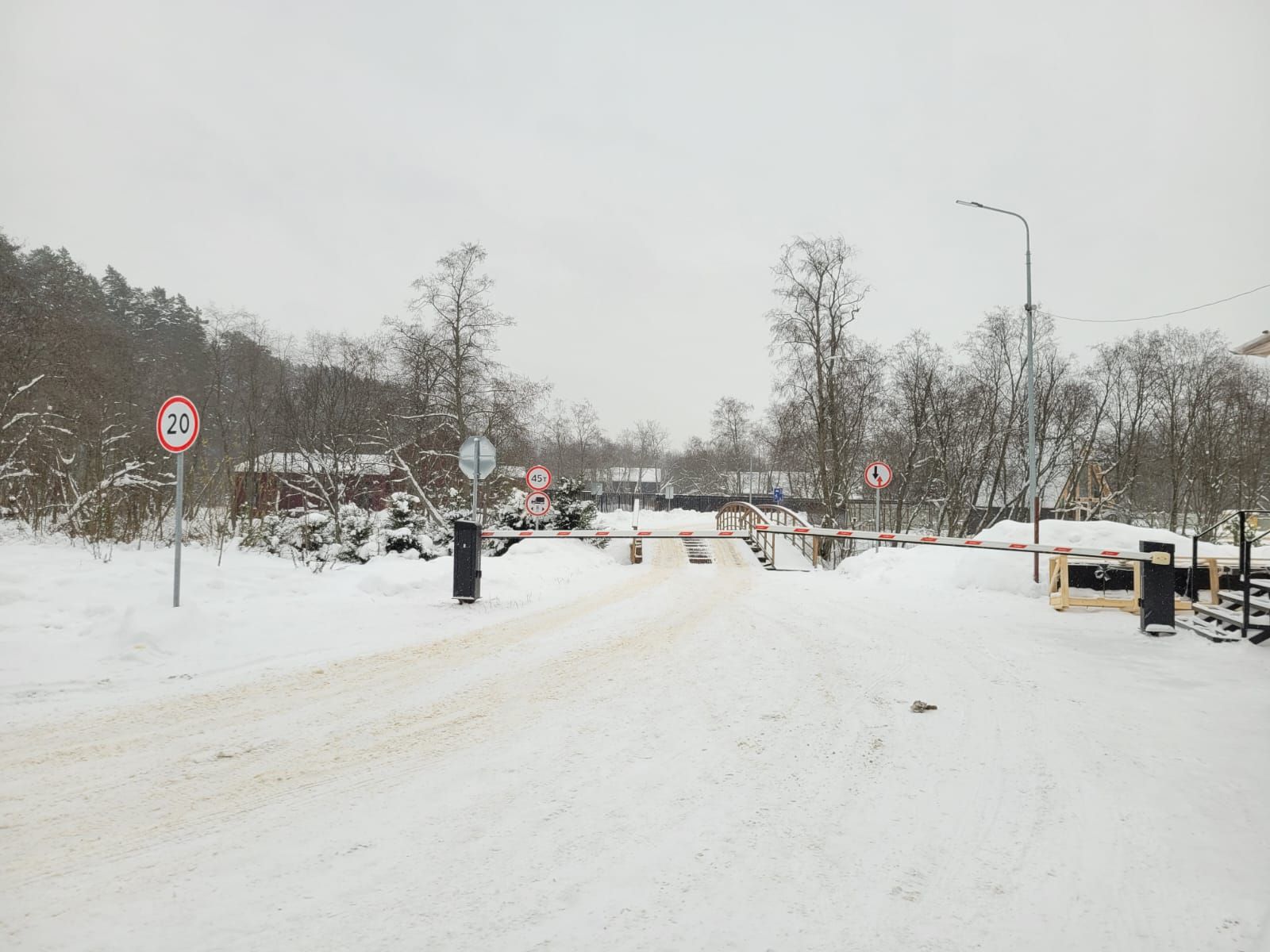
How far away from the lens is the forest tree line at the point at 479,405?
14.9 meters

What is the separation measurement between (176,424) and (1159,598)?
1245 centimetres

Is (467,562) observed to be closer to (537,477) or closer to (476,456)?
(476,456)

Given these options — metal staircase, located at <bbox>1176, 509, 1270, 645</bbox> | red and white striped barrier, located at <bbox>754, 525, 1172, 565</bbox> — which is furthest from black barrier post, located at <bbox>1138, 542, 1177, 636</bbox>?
metal staircase, located at <bbox>1176, 509, 1270, 645</bbox>

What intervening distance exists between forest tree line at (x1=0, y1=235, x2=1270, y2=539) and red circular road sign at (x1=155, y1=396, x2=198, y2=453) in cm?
512

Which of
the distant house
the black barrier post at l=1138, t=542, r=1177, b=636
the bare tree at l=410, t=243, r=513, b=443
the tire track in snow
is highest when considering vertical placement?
the bare tree at l=410, t=243, r=513, b=443

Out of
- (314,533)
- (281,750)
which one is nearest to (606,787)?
(281,750)

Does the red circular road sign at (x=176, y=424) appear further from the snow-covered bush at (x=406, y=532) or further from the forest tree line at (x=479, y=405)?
the snow-covered bush at (x=406, y=532)

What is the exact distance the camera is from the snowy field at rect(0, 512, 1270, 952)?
8.38ft

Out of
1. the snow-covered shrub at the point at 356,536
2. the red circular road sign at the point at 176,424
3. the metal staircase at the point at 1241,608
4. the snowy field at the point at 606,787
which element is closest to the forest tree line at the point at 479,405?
the snow-covered shrub at the point at 356,536

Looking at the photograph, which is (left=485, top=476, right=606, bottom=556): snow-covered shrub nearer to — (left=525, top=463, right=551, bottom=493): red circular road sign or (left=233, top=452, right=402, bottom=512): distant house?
(left=233, top=452, right=402, bottom=512): distant house

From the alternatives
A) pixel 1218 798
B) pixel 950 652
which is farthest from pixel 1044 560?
pixel 1218 798

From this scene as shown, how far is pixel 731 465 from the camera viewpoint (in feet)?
288

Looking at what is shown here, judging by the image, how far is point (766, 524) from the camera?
21.6 meters

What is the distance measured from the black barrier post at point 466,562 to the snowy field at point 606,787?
76.6 inches
